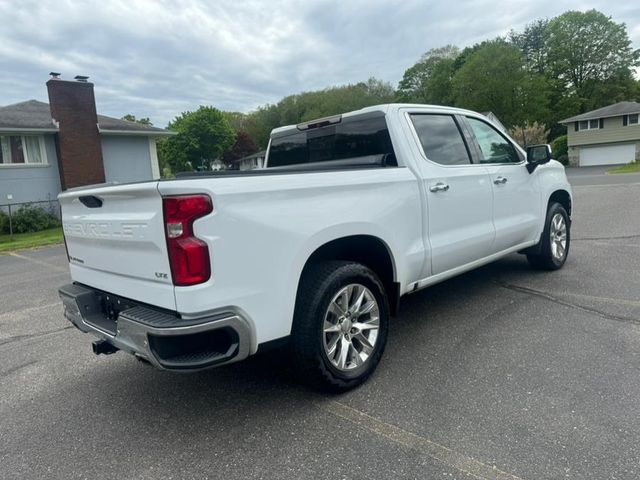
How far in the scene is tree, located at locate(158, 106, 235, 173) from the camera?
156 ft

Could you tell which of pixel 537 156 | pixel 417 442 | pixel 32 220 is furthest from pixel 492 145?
pixel 32 220

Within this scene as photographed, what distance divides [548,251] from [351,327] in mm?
3610

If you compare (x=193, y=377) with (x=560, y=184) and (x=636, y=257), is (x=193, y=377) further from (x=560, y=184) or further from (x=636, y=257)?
(x=636, y=257)

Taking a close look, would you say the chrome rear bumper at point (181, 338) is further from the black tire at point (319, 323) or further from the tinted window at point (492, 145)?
the tinted window at point (492, 145)

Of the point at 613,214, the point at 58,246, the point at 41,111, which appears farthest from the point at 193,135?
the point at 613,214

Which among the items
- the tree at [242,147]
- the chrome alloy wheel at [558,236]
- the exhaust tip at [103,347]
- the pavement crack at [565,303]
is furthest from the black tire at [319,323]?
the tree at [242,147]

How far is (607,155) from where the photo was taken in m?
44.7

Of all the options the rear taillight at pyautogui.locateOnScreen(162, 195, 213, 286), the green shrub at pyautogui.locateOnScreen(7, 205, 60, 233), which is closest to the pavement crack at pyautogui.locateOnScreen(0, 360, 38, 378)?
the rear taillight at pyautogui.locateOnScreen(162, 195, 213, 286)

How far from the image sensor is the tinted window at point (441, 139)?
157 inches

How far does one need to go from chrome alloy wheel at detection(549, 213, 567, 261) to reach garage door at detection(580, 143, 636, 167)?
151 feet

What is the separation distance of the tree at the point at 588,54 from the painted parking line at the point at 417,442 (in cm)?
6239

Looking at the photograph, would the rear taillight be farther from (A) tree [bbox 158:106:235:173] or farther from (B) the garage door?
(B) the garage door

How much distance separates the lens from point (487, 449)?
2.44m

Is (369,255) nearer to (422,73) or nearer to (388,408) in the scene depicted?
A: (388,408)
